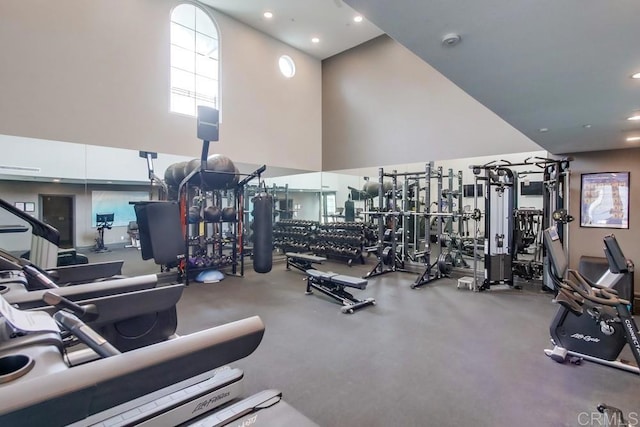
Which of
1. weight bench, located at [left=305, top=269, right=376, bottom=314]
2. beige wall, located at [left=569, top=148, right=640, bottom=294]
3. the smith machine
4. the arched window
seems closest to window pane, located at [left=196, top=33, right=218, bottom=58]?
the arched window

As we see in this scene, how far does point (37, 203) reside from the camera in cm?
527

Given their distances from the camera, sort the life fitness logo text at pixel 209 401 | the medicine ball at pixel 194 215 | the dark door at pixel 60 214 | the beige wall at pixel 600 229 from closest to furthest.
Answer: the life fitness logo text at pixel 209 401 < the beige wall at pixel 600 229 < the dark door at pixel 60 214 < the medicine ball at pixel 194 215

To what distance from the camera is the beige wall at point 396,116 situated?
6.58 meters

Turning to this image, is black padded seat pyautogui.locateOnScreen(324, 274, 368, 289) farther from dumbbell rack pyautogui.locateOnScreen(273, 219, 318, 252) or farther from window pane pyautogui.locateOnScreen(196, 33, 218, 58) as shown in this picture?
window pane pyautogui.locateOnScreen(196, 33, 218, 58)

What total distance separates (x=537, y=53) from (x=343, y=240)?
5835mm

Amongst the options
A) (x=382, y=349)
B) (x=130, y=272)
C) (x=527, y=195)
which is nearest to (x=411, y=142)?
(x=527, y=195)

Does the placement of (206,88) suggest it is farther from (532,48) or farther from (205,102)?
(532,48)

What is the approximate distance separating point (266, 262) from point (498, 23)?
15.4 ft

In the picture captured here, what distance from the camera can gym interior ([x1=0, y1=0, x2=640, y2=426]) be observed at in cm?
173

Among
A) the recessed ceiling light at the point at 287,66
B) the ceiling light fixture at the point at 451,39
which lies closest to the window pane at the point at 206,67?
the recessed ceiling light at the point at 287,66

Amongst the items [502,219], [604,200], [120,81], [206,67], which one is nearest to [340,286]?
[502,219]

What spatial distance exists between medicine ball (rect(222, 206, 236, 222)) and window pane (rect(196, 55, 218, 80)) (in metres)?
3.25

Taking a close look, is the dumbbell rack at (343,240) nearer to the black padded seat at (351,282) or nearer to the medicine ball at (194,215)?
the black padded seat at (351,282)

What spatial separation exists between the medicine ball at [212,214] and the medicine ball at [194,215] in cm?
16
